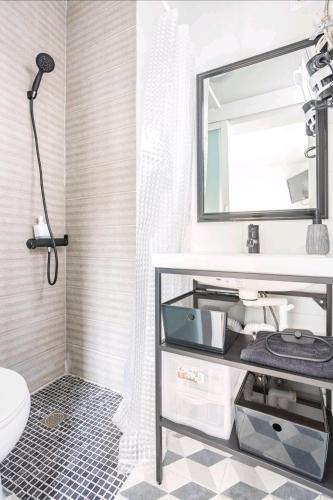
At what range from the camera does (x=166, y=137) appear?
128 centimetres

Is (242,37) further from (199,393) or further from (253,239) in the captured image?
(199,393)

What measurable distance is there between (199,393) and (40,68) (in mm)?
1934

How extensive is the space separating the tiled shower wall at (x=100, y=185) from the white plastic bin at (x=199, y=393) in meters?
0.60

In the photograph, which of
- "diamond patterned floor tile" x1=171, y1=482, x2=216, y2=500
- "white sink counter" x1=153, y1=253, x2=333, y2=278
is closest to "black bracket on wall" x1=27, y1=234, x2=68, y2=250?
"white sink counter" x1=153, y1=253, x2=333, y2=278

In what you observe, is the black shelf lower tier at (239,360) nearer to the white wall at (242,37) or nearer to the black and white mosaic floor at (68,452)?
the white wall at (242,37)

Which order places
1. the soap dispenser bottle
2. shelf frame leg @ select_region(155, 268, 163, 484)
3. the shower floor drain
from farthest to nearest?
the soap dispenser bottle < the shower floor drain < shelf frame leg @ select_region(155, 268, 163, 484)

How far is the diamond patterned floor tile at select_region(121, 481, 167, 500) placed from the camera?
1.05 metres

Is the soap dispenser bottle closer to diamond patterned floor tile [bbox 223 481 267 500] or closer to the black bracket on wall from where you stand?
the black bracket on wall

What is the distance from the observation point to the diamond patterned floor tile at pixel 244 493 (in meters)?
1.04

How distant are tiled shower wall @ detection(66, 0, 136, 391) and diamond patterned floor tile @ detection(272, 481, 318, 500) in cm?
102

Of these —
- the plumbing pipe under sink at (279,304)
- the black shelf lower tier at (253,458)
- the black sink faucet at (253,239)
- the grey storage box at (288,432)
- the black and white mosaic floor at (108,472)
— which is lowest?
the black and white mosaic floor at (108,472)

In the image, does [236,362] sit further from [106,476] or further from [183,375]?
[106,476]

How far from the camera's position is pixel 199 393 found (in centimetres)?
111

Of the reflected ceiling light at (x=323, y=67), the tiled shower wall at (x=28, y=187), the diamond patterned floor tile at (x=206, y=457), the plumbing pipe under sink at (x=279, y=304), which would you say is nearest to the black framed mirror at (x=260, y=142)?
the reflected ceiling light at (x=323, y=67)
